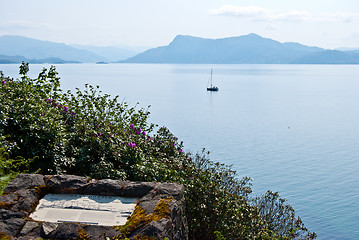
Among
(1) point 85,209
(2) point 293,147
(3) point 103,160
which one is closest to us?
(1) point 85,209

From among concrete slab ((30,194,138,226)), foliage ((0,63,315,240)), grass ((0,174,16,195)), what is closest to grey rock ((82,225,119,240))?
concrete slab ((30,194,138,226))

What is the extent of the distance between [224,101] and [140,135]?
162ft

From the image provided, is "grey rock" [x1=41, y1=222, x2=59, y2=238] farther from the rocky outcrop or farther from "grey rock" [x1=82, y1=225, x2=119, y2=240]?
"grey rock" [x1=82, y1=225, x2=119, y2=240]

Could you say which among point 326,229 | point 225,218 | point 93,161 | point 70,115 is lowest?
point 326,229

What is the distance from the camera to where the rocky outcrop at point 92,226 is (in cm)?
347

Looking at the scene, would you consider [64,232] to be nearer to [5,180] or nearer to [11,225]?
[11,225]

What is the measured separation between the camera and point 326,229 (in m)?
13.9

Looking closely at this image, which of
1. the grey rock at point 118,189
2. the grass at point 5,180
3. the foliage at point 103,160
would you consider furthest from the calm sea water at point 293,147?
the grass at point 5,180

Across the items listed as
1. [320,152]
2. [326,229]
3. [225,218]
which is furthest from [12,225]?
[320,152]

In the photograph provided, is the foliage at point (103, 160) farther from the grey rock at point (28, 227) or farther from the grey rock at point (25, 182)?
the grey rock at point (28, 227)

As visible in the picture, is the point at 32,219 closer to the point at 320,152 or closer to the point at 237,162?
the point at 237,162

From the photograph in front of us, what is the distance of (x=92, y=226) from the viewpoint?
354 cm

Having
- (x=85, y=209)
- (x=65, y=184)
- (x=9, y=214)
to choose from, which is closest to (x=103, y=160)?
(x=65, y=184)

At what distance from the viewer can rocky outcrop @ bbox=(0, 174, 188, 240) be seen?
3467mm
